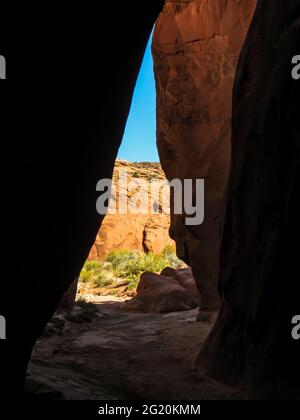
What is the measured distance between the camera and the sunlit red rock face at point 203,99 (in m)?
10.8

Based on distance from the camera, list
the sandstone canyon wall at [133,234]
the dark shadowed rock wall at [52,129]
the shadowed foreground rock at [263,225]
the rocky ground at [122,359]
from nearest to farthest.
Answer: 1. the dark shadowed rock wall at [52,129]
2. the shadowed foreground rock at [263,225]
3. the rocky ground at [122,359]
4. the sandstone canyon wall at [133,234]

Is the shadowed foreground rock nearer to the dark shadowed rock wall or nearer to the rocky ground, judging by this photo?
the rocky ground

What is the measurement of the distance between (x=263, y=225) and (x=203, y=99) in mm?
6553

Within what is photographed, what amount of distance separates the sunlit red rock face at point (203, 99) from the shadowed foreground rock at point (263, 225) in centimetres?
431

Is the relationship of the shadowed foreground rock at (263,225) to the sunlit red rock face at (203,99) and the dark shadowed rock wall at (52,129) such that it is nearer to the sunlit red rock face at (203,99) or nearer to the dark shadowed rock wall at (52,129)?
the dark shadowed rock wall at (52,129)

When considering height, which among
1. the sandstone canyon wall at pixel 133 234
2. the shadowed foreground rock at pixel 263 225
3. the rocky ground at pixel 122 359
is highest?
the shadowed foreground rock at pixel 263 225

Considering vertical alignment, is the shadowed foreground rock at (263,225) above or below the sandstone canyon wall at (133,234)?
above

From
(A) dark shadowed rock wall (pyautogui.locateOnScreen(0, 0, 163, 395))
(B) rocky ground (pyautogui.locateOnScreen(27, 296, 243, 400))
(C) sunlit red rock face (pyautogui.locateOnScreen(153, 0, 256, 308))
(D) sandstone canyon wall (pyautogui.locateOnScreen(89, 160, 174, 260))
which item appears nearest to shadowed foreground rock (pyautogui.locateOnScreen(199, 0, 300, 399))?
(B) rocky ground (pyautogui.locateOnScreen(27, 296, 243, 400))

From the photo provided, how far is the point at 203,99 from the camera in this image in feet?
36.3

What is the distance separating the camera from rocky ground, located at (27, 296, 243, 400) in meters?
5.15

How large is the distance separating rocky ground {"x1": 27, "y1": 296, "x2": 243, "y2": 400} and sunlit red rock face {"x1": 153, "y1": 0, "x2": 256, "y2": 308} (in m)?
1.77

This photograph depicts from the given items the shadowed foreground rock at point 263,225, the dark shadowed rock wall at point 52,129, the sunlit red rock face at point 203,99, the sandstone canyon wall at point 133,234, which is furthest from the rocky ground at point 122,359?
the sandstone canyon wall at point 133,234

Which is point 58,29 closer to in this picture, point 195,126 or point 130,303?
point 195,126
